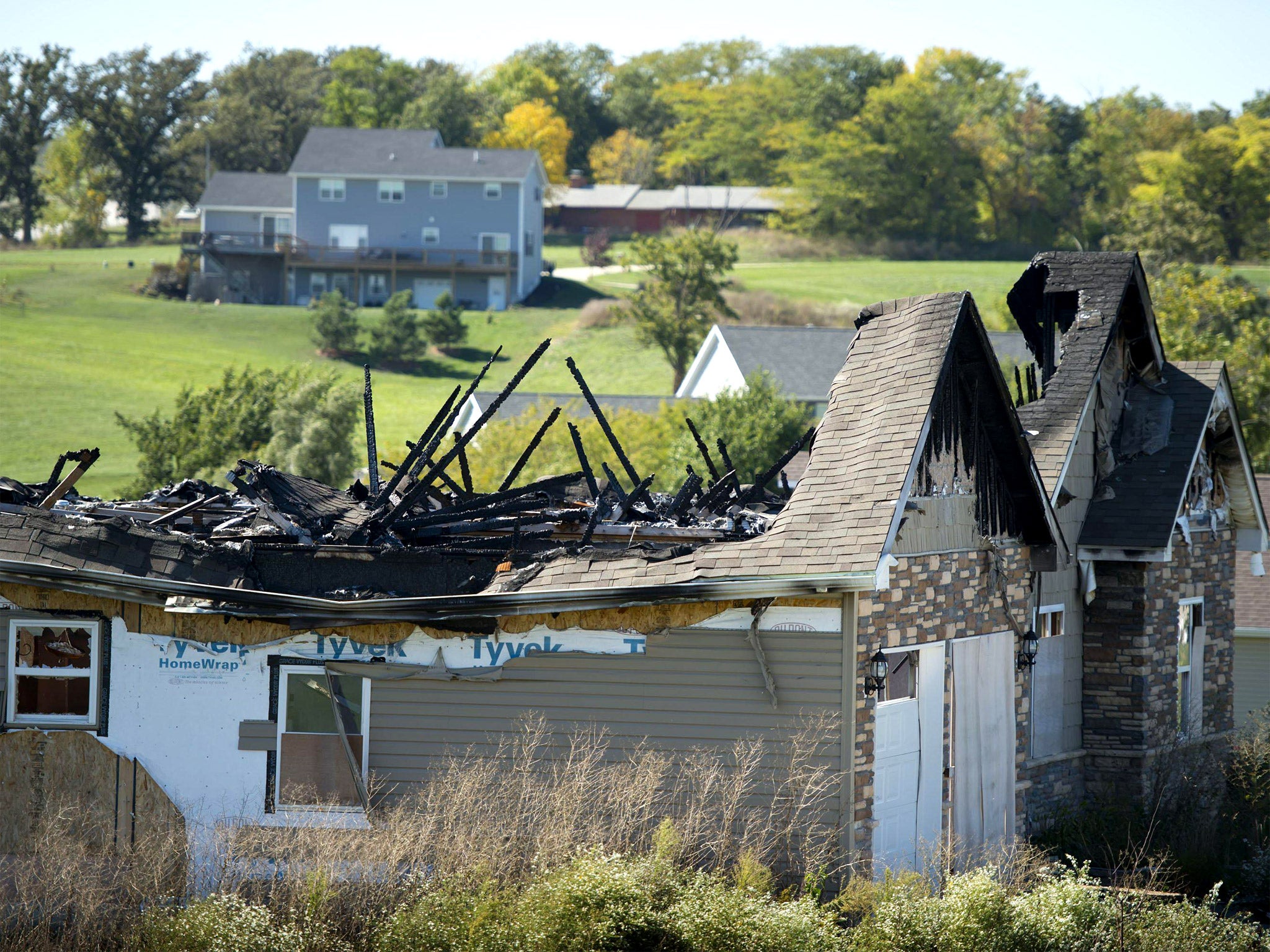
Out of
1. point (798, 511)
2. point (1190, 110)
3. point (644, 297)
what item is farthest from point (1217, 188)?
point (798, 511)

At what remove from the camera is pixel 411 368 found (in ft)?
211

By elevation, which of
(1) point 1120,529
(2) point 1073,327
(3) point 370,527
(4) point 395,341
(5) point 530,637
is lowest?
(5) point 530,637

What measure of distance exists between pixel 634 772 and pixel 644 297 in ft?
179

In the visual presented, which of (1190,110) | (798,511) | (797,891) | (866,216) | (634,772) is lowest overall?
(797,891)

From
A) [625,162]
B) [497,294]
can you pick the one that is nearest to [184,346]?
[497,294]

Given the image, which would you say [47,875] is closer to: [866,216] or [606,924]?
[606,924]

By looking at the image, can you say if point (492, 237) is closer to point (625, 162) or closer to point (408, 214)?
point (408, 214)

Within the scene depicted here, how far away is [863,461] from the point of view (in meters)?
13.3

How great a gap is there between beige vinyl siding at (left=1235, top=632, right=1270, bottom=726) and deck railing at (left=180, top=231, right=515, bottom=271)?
56103mm

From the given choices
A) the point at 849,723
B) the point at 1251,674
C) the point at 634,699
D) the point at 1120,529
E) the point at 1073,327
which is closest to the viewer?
the point at 849,723

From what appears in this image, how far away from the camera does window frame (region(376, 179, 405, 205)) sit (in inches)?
3118

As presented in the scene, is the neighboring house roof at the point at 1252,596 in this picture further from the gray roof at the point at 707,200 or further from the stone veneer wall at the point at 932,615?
the gray roof at the point at 707,200

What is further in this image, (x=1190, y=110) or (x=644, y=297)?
(x=1190, y=110)

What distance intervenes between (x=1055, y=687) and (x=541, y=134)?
97.5m
